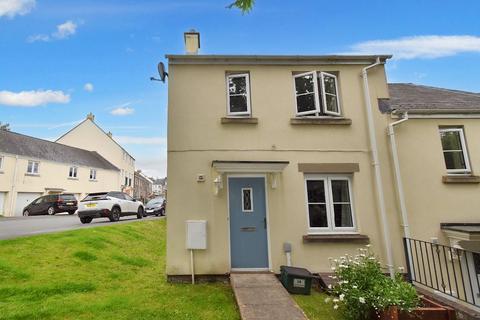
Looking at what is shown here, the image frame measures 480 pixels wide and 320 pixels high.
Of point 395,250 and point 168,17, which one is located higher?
point 168,17

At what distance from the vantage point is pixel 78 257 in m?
8.00

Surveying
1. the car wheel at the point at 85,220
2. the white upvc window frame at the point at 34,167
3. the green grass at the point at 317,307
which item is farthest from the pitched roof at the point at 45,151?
Answer: the green grass at the point at 317,307

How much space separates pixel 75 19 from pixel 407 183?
12379mm

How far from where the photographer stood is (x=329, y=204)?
722 cm

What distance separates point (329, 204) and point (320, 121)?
2425mm

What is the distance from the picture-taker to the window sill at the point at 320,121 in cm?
751

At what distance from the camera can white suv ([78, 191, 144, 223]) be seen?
15.3 metres

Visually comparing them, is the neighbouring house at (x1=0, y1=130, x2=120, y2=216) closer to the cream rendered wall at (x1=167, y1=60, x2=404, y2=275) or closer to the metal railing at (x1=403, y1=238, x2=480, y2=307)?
the cream rendered wall at (x1=167, y1=60, x2=404, y2=275)

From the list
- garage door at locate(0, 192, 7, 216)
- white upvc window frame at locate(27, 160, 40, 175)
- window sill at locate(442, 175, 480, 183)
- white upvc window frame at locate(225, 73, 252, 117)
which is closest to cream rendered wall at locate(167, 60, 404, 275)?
white upvc window frame at locate(225, 73, 252, 117)

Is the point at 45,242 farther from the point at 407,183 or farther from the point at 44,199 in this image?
the point at 44,199

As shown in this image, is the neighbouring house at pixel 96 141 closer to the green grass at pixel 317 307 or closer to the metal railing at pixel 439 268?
the green grass at pixel 317 307

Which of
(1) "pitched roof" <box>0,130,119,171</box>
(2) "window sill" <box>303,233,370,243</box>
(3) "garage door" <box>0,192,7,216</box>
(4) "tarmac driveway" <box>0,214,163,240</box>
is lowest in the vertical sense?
(2) "window sill" <box>303,233,370,243</box>

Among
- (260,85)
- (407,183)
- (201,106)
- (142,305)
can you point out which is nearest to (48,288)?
(142,305)

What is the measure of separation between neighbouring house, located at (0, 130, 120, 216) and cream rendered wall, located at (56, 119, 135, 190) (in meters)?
2.49
